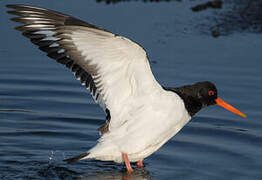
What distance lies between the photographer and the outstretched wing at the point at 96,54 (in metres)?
7.04

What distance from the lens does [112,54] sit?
7.16 metres

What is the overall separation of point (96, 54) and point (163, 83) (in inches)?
129

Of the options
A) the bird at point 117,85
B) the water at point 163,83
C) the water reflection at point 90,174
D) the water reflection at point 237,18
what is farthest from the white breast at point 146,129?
the water reflection at point 237,18

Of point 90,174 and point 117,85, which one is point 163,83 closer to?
point 90,174

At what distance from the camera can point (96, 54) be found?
7.26m

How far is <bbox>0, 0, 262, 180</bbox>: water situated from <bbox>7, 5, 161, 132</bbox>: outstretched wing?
3.56 feet

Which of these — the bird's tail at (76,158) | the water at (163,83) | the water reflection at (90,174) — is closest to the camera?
the bird's tail at (76,158)

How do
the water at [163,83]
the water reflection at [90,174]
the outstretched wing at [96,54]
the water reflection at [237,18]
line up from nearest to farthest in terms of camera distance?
the outstretched wing at [96,54] < the water reflection at [90,174] < the water at [163,83] < the water reflection at [237,18]

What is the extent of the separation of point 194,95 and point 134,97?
0.83 m

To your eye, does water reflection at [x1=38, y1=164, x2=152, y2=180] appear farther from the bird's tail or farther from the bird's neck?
the bird's neck

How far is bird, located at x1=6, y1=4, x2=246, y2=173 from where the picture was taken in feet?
23.4

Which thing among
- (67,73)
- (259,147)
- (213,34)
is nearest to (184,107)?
(259,147)

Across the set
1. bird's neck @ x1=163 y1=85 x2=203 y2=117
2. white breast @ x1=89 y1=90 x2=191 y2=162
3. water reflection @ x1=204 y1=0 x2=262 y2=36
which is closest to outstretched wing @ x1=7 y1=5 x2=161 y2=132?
white breast @ x1=89 y1=90 x2=191 y2=162

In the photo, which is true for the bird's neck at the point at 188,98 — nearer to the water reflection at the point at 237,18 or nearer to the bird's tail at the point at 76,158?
the bird's tail at the point at 76,158
